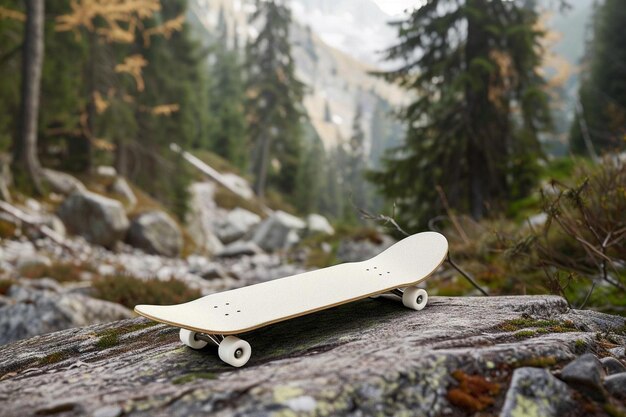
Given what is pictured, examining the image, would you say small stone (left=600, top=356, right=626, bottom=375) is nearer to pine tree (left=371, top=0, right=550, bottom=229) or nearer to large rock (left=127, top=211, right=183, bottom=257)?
pine tree (left=371, top=0, right=550, bottom=229)

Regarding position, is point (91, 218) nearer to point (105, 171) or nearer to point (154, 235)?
point (154, 235)

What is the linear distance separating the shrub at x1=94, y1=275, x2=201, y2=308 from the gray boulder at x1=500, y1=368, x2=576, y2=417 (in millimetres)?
5417

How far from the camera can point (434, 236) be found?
2.76 m

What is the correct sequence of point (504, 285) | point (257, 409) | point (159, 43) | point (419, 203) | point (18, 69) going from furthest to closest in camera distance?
point (159, 43)
point (18, 69)
point (419, 203)
point (504, 285)
point (257, 409)

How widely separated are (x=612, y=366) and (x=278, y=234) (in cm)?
1786

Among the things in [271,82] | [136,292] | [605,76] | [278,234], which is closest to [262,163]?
[271,82]

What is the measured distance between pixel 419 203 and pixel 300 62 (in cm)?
19392

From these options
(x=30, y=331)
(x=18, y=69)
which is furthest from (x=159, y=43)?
(x=30, y=331)

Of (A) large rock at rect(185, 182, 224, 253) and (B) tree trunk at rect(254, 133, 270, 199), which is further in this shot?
(B) tree trunk at rect(254, 133, 270, 199)

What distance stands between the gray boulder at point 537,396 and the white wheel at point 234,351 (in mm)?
927

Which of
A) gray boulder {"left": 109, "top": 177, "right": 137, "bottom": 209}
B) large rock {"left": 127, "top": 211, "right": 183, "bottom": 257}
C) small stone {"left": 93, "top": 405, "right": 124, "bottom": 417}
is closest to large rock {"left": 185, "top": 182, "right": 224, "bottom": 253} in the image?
gray boulder {"left": 109, "top": 177, "right": 137, "bottom": 209}

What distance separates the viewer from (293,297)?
2191mm

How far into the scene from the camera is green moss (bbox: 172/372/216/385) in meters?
1.61

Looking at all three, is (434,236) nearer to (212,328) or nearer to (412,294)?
Result: (412,294)
